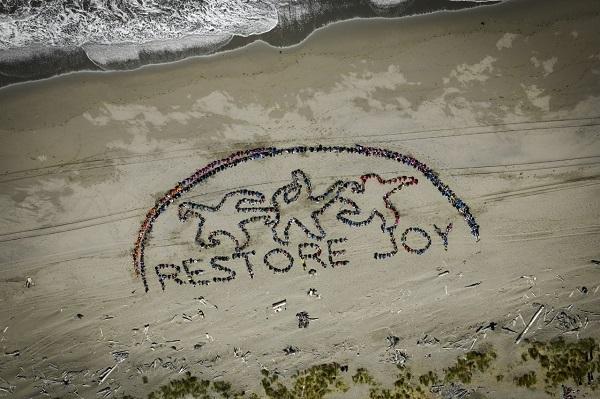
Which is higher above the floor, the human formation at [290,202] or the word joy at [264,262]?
the human formation at [290,202]

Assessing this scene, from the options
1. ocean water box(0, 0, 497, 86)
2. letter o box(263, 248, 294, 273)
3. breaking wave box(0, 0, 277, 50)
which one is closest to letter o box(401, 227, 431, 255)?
letter o box(263, 248, 294, 273)

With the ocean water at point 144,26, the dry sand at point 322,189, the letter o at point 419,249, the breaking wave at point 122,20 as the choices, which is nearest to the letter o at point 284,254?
the dry sand at point 322,189

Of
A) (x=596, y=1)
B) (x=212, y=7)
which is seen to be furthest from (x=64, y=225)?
(x=596, y=1)

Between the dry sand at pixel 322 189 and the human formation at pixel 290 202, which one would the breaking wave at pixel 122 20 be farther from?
the human formation at pixel 290 202

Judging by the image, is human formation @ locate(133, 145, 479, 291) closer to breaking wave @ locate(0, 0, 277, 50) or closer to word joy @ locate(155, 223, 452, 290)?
word joy @ locate(155, 223, 452, 290)

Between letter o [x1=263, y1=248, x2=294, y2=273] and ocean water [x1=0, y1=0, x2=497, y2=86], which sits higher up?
ocean water [x1=0, y1=0, x2=497, y2=86]

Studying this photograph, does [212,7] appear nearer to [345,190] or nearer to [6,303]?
[345,190]
